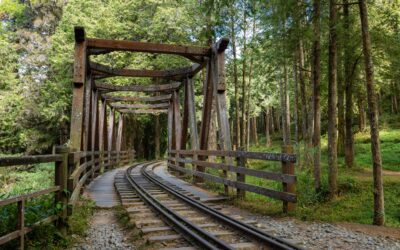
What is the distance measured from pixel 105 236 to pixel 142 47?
22.3ft

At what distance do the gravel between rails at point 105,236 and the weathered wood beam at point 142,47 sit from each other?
554 cm

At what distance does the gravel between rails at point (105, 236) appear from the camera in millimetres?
5059

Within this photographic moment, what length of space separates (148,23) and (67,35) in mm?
5910

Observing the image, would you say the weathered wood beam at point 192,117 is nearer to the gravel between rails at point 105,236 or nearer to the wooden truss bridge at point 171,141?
the wooden truss bridge at point 171,141

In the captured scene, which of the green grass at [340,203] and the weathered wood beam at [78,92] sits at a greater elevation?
the weathered wood beam at [78,92]

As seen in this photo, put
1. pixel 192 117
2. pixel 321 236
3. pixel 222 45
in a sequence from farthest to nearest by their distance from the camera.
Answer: pixel 192 117 → pixel 222 45 → pixel 321 236

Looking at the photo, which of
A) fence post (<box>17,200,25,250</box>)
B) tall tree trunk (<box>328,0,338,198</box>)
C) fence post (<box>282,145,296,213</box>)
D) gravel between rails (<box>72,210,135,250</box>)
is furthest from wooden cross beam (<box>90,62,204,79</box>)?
fence post (<box>17,200,25,250</box>)

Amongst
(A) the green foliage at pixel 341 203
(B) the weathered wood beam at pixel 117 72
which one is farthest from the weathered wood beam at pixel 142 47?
(A) the green foliage at pixel 341 203

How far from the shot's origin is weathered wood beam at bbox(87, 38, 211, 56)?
1084 cm

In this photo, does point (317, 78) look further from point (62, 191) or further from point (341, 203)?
point (62, 191)

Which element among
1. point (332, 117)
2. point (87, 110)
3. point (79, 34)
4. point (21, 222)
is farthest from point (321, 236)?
point (87, 110)

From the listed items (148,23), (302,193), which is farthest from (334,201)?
(148,23)

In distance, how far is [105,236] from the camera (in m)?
5.66

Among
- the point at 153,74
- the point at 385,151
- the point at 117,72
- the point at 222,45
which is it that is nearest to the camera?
the point at 222,45
